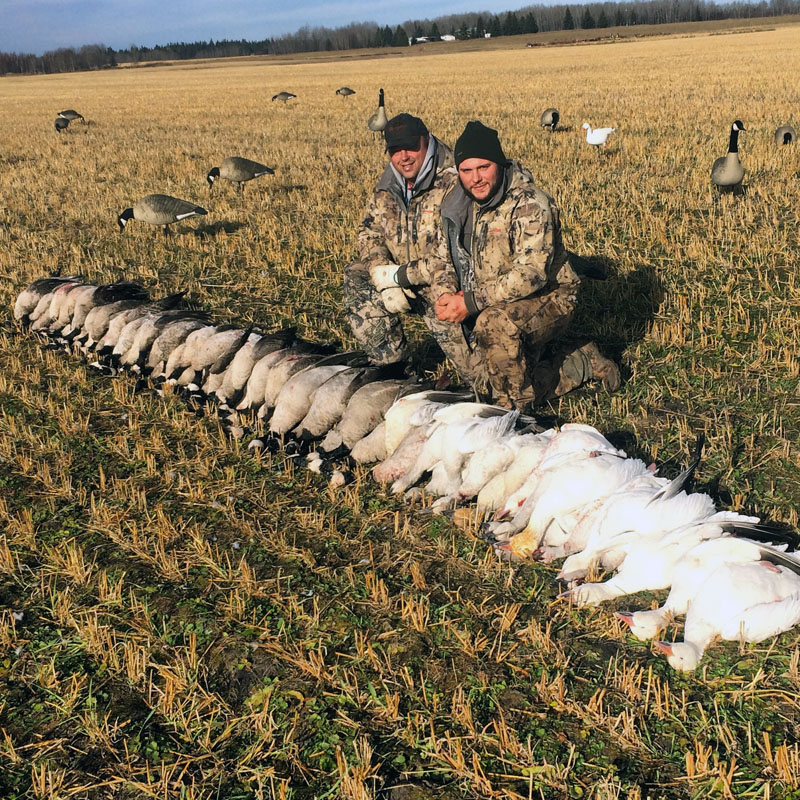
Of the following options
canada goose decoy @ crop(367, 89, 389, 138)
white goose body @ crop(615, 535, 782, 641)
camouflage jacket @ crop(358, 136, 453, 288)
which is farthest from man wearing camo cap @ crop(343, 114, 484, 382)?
canada goose decoy @ crop(367, 89, 389, 138)

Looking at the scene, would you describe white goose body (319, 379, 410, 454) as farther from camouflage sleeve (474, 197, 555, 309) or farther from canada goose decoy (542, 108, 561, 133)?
canada goose decoy (542, 108, 561, 133)

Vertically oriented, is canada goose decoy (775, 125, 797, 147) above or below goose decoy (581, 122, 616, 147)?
below

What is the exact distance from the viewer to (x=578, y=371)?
5.13 meters

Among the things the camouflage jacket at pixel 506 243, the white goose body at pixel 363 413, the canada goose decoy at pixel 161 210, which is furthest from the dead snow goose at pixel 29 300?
the camouflage jacket at pixel 506 243

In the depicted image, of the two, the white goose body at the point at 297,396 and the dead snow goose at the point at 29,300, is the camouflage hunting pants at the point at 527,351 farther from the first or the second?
the dead snow goose at the point at 29,300

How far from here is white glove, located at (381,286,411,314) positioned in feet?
17.7

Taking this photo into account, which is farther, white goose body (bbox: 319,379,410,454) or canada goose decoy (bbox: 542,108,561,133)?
canada goose decoy (bbox: 542,108,561,133)

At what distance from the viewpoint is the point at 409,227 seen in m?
5.45

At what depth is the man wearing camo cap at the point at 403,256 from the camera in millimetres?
5145

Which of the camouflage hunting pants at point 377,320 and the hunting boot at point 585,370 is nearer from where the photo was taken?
the hunting boot at point 585,370

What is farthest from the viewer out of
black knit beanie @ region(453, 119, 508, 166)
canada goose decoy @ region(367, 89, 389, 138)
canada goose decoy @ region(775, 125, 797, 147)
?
canada goose decoy @ region(367, 89, 389, 138)

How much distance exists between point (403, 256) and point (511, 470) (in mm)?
2383

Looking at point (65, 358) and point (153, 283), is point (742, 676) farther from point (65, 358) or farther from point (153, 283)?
point (153, 283)

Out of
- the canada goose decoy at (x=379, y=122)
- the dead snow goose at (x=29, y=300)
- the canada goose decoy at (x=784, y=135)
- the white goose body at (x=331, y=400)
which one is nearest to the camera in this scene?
the white goose body at (x=331, y=400)
